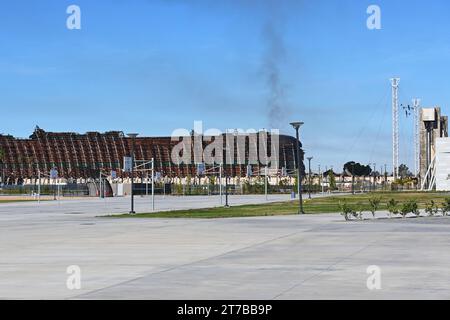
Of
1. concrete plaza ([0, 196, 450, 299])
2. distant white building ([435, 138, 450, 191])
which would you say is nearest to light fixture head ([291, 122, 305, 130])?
concrete plaza ([0, 196, 450, 299])

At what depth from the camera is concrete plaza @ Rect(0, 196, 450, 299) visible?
41.4 ft

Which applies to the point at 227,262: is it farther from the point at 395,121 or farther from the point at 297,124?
the point at 395,121

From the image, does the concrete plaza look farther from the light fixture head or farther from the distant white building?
the distant white building

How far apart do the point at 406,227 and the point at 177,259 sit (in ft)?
51.9

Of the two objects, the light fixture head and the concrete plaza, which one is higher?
the light fixture head

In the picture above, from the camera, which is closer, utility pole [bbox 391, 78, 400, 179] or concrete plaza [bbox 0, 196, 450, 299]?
concrete plaza [bbox 0, 196, 450, 299]

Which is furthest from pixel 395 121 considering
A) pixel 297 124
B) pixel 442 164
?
pixel 297 124

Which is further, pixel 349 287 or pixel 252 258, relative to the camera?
pixel 252 258

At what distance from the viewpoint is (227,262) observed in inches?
690

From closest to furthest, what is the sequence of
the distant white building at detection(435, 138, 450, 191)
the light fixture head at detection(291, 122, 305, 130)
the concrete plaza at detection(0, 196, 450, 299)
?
the concrete plaza at detection(0, 196, 450, 299)
the light fixture head at detection(291, 122, 305, 130)
the distant white building at detection(435, 138, 450, 191)

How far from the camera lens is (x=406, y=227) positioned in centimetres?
3142

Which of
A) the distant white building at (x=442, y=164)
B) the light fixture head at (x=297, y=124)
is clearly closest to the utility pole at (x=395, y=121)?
the distant white building at (x=442, y=164)
